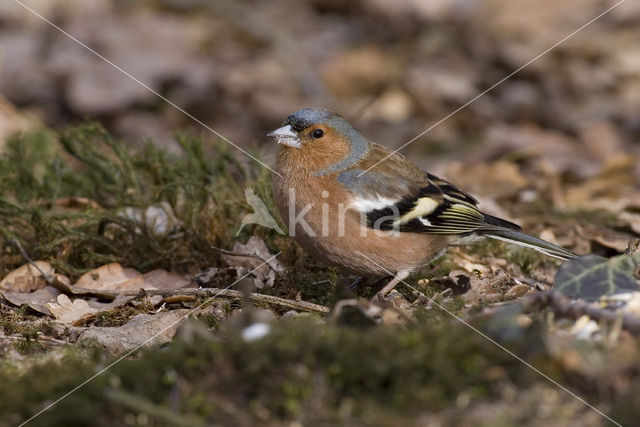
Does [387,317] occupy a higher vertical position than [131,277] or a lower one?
higher

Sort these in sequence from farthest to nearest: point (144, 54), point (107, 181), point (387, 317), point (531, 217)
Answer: point (144, 54) < point (531, 217) < point (107, 181) < point (387, 317)

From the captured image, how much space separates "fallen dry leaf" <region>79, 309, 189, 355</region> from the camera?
12.2 feet

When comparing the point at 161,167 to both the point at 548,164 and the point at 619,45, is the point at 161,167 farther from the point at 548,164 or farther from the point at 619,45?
the point at 619,45

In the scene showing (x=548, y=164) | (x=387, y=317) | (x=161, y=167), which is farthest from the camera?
(x=548, y=164)

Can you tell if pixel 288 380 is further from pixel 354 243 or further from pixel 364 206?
pixel 364 206

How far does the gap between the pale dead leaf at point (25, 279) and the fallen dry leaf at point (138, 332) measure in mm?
966

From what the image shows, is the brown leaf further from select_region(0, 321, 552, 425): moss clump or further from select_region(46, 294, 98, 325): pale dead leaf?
select_region(0, 321, 552, 425): moss clump

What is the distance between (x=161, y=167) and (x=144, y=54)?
5174mm

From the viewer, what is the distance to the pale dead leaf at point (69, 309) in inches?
166

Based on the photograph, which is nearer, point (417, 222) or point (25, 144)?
point (417, 222)

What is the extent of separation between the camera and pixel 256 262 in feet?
15.7

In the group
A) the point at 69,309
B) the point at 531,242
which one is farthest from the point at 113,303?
the point at 531,242

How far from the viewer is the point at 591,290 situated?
330 cm

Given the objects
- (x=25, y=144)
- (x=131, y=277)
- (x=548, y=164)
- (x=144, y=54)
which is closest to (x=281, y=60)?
(x=144, y=54)
